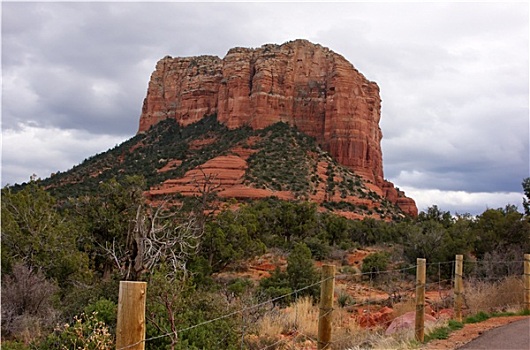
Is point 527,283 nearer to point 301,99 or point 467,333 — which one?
point 467,333

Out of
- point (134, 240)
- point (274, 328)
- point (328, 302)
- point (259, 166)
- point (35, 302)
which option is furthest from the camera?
point (259, 166)

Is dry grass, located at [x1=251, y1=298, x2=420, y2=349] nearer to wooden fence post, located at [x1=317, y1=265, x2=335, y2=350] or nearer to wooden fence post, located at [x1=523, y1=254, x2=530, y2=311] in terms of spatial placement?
wooden fence post, located at [x1=317, y1=265, x2=335, y2=350]

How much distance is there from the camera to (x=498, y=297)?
13.6 m

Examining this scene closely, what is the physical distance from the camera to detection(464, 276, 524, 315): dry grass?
13.0m

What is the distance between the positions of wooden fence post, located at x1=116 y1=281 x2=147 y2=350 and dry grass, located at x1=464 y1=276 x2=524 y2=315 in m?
10.8

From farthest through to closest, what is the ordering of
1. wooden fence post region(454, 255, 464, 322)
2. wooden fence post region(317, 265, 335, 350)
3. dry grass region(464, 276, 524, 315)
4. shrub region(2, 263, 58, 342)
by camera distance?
dry grass region(464, 276, 524, 315) < wooden fence post region(454, 255, 464, 322) < shrub region(2, 263, 58, 342) < wooden fence post region(317, 265, 335, 350)

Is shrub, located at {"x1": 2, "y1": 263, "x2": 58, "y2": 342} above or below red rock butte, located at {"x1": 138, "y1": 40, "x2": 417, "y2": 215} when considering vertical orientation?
below

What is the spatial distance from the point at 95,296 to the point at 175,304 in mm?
2061

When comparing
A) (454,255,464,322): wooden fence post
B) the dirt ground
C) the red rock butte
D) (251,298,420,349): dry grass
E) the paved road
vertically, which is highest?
the red rock butte

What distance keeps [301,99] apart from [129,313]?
292 feet

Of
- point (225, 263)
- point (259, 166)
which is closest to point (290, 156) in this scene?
point (259, 166)

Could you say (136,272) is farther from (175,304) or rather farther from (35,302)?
(35,302)

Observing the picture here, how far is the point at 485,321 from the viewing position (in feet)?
37.3

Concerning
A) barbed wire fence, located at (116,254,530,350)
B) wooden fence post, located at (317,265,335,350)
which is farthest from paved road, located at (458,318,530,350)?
wooden fence post, located at (317,265,335,350)
